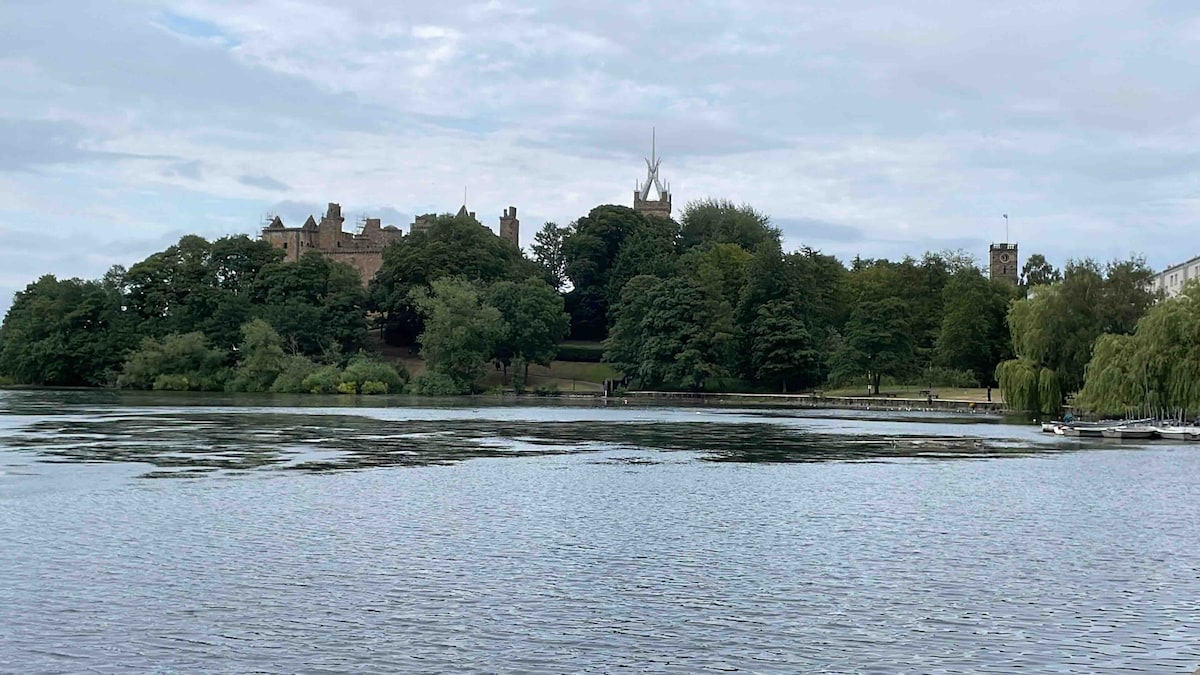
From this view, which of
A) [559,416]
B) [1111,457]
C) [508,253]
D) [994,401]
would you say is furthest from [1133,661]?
[508,253]

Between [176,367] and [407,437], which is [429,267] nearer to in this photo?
[176,367]

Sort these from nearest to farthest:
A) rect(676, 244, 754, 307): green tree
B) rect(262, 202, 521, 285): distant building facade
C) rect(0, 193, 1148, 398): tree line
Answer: rect(0, 193, 1148, 398): tree line
rect(676, 244, 754, 307): green tree
rect(262, 202, 521, 285): distant building facade

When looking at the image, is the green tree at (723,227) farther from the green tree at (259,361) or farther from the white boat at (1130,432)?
the white boat at (1130,432)

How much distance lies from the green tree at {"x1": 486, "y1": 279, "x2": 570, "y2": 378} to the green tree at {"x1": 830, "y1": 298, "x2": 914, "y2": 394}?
26212 mm

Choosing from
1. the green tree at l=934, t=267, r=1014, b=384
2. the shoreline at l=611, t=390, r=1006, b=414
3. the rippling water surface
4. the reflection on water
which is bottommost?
the rippling water surface

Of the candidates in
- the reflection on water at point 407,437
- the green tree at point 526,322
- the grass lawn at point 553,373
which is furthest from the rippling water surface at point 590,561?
the grass lawn at point 553,373

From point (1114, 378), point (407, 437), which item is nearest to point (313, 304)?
point (407, 437)

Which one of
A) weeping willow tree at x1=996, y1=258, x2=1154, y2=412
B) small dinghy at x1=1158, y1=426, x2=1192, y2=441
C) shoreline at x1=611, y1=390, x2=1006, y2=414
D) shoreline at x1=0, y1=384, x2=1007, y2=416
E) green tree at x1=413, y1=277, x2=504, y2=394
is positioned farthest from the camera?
green tree at x1=413, y1=277, x2=504, y2=394

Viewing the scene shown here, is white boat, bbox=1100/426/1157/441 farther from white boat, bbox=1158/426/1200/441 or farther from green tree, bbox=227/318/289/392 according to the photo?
green tree, bbox=227/318/289/392

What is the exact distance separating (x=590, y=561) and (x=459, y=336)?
86.5 m

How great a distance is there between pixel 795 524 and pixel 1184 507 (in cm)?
929

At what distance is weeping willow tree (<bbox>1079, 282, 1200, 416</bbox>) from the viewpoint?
51.8 m

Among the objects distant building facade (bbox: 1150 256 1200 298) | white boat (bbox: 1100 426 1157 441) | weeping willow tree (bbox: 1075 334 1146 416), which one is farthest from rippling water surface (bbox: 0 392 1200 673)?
distant building facade (bbox: 1150 256 1200 298)

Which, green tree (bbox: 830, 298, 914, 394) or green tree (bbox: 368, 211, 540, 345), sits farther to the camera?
green tree (bbox: 368, 211, 540, 345)
